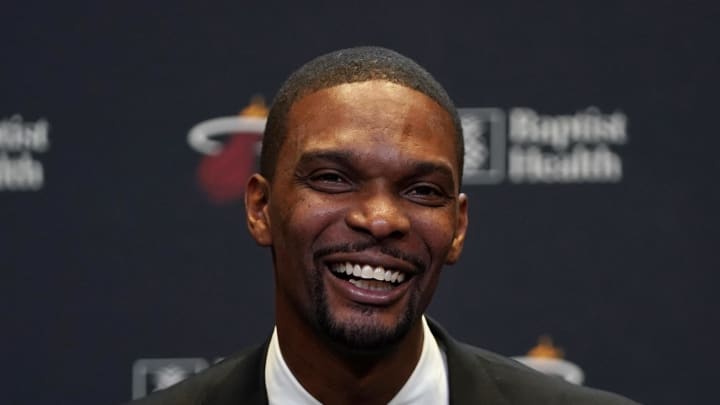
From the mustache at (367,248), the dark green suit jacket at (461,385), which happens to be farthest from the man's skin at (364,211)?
the dark green suit jacket at (461,385)

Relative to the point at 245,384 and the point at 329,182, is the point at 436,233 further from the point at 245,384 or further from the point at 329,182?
the point at 245,384

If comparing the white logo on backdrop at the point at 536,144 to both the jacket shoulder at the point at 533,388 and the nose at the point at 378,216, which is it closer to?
the jacket shoulder at the point at 533,388

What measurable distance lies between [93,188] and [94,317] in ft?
0.83

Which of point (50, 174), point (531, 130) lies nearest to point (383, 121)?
point (531, 130)

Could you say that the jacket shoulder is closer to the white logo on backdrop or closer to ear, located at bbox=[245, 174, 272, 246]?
ear, located at bbox=[245, 174, 272, 246]

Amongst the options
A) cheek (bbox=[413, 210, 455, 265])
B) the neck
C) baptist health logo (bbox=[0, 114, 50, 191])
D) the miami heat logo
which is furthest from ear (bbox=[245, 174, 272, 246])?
baptist health logo (bbox=[0, 114, 50, 191])

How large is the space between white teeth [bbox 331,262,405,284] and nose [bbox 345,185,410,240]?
45mm

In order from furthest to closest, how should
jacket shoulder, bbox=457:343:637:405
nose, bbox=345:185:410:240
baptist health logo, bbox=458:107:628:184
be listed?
baptist health logo, bbox=458:107:628:184
jacket shoulder, bbox=457:343:637:405
nose, bbox=345:185:410:240

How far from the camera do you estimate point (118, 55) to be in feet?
8.19

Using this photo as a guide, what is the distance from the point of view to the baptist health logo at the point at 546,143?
8.07ft

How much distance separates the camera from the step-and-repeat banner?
8.09 ft

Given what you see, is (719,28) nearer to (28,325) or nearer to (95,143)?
(95,143)

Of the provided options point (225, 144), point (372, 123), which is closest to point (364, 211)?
point (372, 123)

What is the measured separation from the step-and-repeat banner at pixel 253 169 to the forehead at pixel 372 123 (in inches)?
35.0
